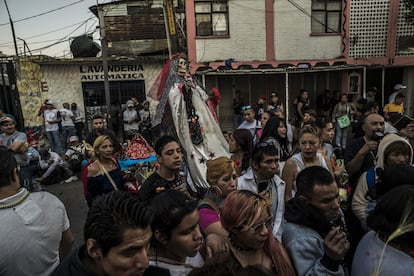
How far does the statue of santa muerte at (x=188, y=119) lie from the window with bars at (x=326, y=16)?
34.4 ft

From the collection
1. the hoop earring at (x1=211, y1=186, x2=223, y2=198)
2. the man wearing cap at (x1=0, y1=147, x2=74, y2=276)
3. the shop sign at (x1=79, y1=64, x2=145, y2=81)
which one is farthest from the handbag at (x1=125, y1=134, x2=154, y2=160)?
the shop sign at (x1=79, y1=64, x2=145, y2=81)

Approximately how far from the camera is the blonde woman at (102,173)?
3205 millimetres

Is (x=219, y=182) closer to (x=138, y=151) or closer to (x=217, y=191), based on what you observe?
(x=217, y=191)

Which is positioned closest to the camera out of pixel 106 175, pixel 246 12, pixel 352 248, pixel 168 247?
pixel 168 247

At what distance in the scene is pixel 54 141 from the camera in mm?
10219

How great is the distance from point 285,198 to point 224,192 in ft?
2.28

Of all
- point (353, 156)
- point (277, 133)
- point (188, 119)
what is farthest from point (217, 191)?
point (188, 119)

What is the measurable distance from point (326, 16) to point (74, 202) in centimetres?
1251

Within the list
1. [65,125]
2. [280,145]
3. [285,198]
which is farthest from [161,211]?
[65,125]

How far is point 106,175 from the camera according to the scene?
128 inches

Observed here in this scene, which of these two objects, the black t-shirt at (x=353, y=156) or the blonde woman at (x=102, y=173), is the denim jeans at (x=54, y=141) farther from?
the black t-shirt at (x=353, y=156)

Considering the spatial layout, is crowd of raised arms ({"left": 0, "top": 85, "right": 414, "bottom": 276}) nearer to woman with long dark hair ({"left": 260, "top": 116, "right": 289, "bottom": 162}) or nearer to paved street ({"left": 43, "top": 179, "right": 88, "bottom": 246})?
woman with long dark hair ({"left": 260, "top": 116, "right": 289, "bottom": 162})

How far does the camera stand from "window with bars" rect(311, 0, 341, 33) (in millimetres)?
13617

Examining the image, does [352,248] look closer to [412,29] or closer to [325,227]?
[325,227]
